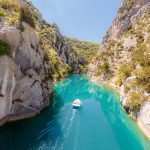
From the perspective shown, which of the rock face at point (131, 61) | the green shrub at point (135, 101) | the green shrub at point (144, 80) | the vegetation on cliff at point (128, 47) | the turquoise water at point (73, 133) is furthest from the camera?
the vegetation on cliff at point (128, 47)

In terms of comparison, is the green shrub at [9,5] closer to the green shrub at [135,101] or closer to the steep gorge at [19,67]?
the steep gorge at [19,67]

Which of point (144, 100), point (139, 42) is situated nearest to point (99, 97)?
point (144, 100)

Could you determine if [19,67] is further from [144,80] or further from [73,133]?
[144,80]

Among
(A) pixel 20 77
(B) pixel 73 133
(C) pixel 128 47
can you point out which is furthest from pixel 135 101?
(C) pixel 128 47

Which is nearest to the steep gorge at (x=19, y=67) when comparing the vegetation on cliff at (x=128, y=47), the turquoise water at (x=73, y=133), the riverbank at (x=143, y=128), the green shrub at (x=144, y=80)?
the turquoise water at (x=73, y=133)

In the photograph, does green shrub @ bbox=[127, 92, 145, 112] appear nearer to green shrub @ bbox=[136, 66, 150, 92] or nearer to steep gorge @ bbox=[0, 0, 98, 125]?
green shrub @ bbox=[136, 66, 150, 92]

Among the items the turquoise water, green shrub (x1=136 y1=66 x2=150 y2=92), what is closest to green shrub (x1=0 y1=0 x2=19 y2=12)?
the turquoise water

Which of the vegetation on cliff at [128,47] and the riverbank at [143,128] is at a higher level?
the vegetation on cliff at [128,47]
